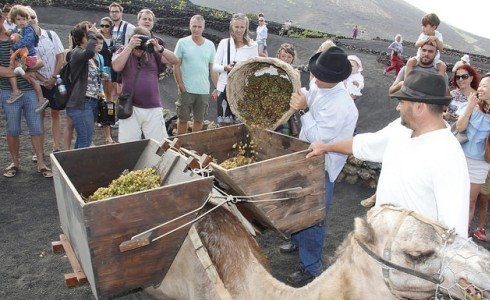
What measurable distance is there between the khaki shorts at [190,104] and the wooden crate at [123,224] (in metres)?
4.07

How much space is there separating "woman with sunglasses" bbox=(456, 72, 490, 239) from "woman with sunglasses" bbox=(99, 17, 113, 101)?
6.64 metres

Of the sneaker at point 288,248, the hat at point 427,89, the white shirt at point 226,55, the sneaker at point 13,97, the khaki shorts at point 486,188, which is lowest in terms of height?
the sneaker at point 288,248

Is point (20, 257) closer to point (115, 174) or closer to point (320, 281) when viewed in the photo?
point (115, 174)

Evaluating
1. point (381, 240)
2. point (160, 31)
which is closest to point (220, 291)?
point (381, 240)

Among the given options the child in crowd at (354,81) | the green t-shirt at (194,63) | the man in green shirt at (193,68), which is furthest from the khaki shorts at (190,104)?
the child in crowd at (354,81)

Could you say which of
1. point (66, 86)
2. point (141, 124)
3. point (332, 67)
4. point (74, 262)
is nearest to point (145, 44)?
point (141, 124)

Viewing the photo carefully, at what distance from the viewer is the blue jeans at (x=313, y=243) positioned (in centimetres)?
476

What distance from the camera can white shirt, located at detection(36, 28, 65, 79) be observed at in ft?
24.3

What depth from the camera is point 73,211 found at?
10.0 feet

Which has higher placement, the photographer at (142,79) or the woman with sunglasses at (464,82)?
the woman with sunglasses at (464,82)

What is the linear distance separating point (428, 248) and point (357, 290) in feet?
1.99

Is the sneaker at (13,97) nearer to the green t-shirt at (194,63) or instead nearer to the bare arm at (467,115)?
the green t-shirt at (194,63)

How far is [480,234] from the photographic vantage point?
6.32 metres

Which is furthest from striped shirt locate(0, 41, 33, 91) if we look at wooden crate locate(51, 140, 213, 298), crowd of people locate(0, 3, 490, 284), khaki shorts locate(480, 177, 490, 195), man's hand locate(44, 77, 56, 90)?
khaki shorts locate(480, 177, 490, 195)
